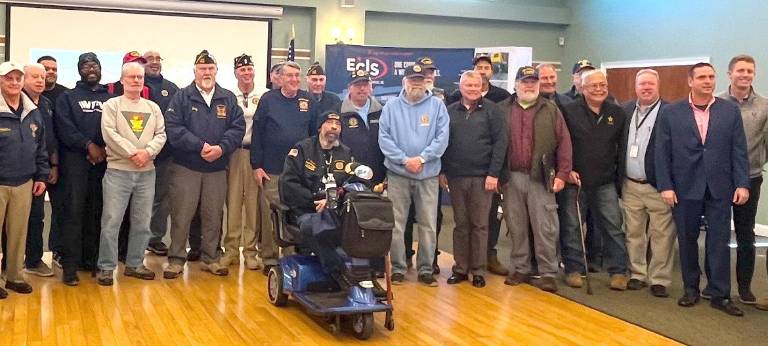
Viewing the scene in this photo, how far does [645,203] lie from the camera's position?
17.8 ft

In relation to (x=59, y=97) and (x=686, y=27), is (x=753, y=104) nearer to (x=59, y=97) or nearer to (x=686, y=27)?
(x=59, y=97)

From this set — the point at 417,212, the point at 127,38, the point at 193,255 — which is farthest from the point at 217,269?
the point at 127,38

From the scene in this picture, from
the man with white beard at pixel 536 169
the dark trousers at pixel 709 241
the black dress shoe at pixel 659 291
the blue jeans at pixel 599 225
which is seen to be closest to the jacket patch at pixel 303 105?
the man with white beard at pixel 536 169

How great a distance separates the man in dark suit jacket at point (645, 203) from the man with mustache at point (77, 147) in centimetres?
367

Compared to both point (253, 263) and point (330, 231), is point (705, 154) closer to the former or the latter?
point (330, 231)

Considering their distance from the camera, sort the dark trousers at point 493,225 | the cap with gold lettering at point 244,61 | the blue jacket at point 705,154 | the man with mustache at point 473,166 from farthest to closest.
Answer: the dark trousers at point 493,225
the cap with gold lettering at point 244,61
the man with mustache at point 473,166
the blue jacket at point 705,154

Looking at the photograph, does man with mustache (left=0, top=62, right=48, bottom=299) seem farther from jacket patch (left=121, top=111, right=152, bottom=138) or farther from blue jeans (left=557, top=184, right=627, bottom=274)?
blue jeans (left=557, top=184, right=627, bottom=274)

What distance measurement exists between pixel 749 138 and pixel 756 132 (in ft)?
0.19

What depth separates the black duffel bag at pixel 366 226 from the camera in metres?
4.08

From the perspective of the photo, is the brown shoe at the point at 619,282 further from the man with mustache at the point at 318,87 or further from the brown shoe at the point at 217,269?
the brown shoe at the point at 217,269

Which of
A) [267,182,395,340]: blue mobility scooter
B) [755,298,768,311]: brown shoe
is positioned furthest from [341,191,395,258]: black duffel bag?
[755,298,768,311]: brown shoe

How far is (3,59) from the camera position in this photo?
10.0 m

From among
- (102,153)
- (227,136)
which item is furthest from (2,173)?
(227,136)

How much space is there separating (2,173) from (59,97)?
75 cm
